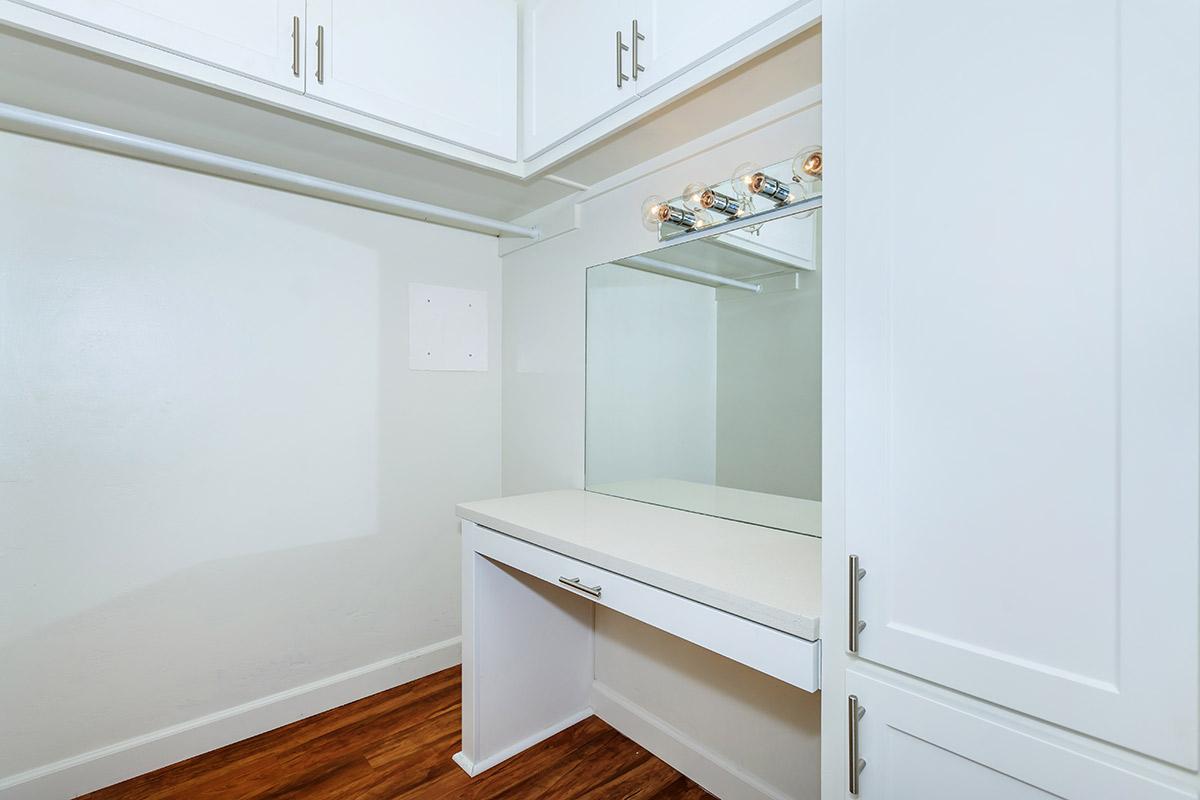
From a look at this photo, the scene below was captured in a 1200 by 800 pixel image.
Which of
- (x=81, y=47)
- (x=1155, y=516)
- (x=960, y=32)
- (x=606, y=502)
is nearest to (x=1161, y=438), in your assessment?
(x=1155, y=516)

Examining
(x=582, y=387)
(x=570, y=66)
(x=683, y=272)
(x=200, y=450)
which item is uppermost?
(x=570, y=66)

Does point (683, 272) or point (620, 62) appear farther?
point (683, 272)

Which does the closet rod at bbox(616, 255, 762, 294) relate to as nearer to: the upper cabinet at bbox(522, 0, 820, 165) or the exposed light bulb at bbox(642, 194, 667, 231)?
the exposed light bulb at bbox(642, 194, 667, 231)

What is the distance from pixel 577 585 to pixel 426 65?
1595 mm

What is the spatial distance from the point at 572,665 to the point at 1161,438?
195 cm

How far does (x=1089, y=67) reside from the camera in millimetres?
685

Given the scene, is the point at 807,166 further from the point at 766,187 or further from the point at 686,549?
the point at 686,549

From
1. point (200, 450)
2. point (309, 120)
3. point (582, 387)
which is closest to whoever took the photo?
point (309, 120)

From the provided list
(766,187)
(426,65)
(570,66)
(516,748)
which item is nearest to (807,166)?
(766,187)

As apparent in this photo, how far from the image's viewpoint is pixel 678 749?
190 centimetres

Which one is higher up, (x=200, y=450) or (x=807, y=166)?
(x=807, y=166)

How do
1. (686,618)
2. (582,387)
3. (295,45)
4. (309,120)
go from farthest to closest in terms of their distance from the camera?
(582,387) < (309,120) < (295,45) < (686,618)

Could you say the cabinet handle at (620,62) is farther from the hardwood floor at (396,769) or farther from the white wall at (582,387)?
the hardwood floor at (396,769)

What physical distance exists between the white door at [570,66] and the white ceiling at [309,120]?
0.10m
